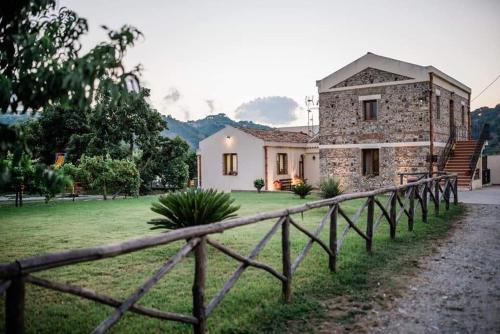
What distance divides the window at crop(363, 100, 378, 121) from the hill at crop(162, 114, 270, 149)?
6650cm

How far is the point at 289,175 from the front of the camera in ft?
88.7

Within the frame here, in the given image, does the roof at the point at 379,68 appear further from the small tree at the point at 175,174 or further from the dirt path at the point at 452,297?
the dirt path at the point at 452,297

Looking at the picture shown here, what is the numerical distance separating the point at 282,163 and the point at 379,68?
9350mm

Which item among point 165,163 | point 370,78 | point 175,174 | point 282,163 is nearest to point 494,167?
point 370,78

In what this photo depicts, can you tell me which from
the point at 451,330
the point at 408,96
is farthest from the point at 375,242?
the point at 408,96

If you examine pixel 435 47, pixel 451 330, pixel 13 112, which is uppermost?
pixel 435 47

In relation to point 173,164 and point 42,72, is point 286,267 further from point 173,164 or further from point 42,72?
point 173,164

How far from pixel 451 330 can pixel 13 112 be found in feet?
14.5

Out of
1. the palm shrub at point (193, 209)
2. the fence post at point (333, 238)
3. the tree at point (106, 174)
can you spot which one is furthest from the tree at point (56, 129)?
the fence post at point (333, 238)

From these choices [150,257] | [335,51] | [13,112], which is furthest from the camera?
[335,51]

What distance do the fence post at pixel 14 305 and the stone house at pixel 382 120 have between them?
19.3 meters

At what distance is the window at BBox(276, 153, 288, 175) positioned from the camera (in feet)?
86.8

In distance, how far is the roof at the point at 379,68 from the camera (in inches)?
751

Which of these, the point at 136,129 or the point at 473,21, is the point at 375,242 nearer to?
the point at 473,21
